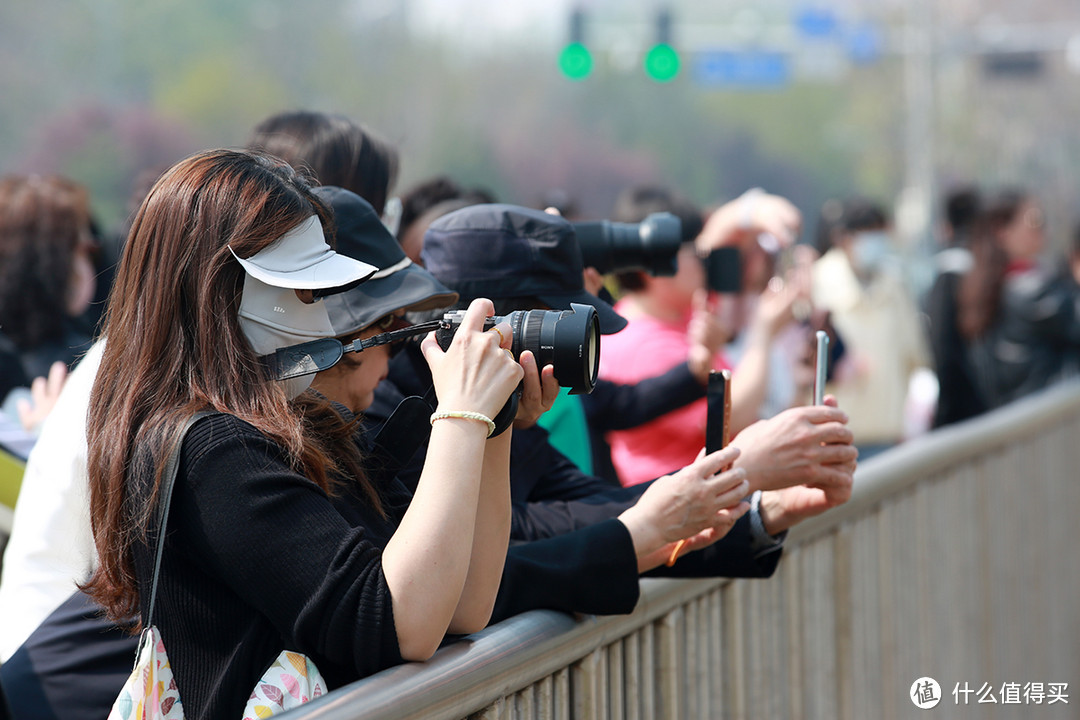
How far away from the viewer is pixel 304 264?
5.93 ft

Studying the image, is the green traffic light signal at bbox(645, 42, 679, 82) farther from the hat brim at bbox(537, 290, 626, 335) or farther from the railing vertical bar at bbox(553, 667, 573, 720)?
the railing vertical bar at bbox(553, 667, 573, 720)

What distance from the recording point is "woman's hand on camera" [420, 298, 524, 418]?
171 centimetres

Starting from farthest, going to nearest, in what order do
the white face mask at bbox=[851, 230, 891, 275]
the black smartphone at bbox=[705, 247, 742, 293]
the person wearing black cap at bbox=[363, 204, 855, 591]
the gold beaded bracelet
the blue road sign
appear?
the blue road sign → the white face mask at bbox=[851, 230, 891, 275] → the black smartphone at bbox=[705, 247, 742, 293] → the person wearing black cap at bbox=[363, 204, 855, 591] → the gold beaded bracelet

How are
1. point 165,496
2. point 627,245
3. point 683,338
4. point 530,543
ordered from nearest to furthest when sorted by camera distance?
point 165,496 → point 530,543 → point 627,245 → point 683,338

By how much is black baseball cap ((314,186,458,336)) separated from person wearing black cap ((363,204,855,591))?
253 millimetres

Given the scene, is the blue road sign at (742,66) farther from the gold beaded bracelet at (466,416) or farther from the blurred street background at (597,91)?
the gold beaded bracelet at (466,416)

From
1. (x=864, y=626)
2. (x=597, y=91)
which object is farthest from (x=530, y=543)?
(x=597, y=91)

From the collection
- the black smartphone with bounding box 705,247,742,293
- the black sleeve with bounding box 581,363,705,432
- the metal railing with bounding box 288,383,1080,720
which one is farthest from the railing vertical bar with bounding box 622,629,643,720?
the black smartphone with bounding box 705,247,742,293

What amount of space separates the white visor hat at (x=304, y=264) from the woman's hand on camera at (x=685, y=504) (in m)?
0.66

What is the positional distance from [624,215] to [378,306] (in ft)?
7.67

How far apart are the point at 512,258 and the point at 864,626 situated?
155 cm

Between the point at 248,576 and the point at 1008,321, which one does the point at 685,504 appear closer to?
the point at 248,576

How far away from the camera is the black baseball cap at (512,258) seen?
2.43 m

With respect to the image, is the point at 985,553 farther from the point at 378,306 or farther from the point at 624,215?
the point at 378,306
